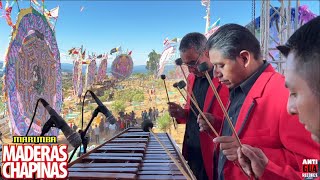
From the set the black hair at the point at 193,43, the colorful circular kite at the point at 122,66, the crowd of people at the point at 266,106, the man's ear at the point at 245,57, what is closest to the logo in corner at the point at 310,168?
the crowd of people at the point at 266,106

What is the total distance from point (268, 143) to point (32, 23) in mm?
5681

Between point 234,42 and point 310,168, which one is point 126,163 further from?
point 310,168

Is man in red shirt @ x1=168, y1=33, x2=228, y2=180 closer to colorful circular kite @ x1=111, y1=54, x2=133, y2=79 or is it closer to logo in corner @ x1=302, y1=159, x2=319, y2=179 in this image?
logo in corner @ x1=302, y1=159, x2=319, y2=179

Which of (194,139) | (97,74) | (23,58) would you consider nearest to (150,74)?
(97,74)

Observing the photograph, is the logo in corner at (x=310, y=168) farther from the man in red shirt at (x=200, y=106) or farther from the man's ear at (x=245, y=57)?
the man in red shirt at (x=200, y=106)

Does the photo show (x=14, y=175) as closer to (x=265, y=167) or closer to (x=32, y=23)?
(x=265, y=167)

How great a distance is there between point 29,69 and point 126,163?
15.8ft

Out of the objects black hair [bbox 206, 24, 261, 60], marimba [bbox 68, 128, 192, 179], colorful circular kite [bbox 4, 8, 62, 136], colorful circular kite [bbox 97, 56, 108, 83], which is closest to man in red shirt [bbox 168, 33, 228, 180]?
marimba [bbox 68, 128, 192, 179]

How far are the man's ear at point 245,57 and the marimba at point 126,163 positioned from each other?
1.71 feet

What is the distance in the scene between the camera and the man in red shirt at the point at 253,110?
0.85 meters

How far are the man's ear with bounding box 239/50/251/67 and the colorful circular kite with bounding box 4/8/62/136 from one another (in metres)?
4.43

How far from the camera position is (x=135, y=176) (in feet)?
4.26

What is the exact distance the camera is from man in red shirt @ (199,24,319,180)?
0.85 m

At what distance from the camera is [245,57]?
1.11 meters
